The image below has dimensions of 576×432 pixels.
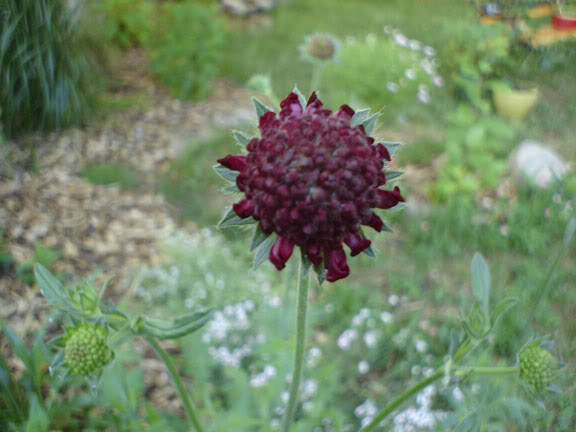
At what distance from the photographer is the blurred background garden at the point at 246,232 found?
Result: 7.47ft

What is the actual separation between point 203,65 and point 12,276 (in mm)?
3609

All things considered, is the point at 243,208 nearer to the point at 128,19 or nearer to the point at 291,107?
the point at 291,107

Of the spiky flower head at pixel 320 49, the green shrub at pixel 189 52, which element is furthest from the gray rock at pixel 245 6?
the spiky flower head at pixel 320 49

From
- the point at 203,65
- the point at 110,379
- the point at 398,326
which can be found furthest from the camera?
the point at 203,65

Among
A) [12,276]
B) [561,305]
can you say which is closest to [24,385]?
[12,276]

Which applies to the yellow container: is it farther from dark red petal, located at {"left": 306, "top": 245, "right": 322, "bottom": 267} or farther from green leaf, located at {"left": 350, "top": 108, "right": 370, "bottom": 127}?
dark red petal, located at {"left": 306, "top": 245, "right": 322, "bottom": 267}

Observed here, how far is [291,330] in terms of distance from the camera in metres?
2.70

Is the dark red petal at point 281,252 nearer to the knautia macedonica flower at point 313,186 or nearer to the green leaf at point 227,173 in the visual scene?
the knautia macedonica flower at point 313,186

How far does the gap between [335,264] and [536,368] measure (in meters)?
0.72

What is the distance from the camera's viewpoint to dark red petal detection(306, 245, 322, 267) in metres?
1.08

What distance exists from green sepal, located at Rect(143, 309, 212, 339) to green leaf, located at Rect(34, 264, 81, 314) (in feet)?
0.68

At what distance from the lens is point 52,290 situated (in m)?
1.34

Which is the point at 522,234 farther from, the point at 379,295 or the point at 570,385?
the point at 570,385

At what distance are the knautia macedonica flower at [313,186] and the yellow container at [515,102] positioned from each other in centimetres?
496
